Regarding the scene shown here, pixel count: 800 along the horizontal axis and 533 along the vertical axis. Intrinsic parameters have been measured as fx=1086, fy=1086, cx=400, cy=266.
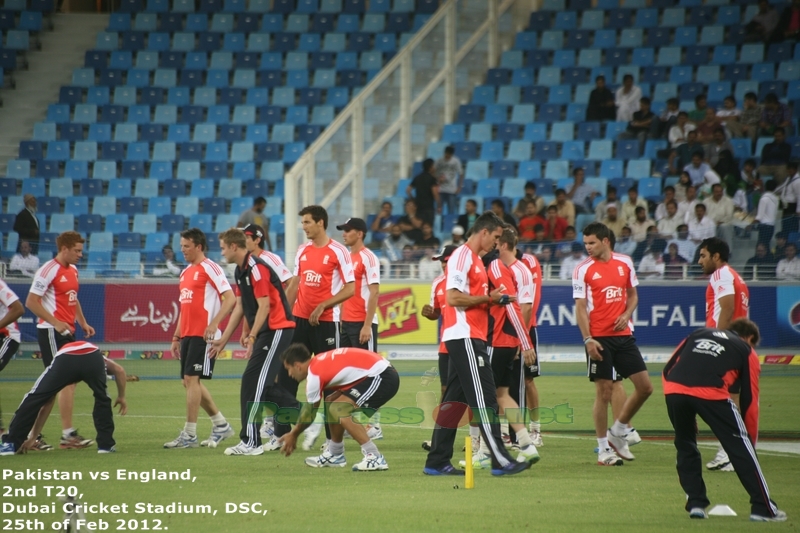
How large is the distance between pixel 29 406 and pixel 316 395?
3.41m

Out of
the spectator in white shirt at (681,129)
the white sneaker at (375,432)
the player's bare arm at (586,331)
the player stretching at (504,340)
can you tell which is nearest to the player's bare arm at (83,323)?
the white sneaker at (375,432)

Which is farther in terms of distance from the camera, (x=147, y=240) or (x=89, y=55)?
(x=89, y=55)

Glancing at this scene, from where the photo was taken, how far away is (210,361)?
1184 cm

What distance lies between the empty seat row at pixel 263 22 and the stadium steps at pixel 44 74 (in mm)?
1035

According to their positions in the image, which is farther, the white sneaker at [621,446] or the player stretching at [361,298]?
the player stretching at [361,298]

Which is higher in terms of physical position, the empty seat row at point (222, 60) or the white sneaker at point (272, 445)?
the empty seat row at point (222, 60)

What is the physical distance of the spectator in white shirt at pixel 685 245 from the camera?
21.4 meters

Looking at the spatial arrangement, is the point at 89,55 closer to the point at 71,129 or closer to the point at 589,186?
the point at 71,129

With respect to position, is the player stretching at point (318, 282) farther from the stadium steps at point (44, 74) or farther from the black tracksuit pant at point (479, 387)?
the stadium steps at point (44, 74)

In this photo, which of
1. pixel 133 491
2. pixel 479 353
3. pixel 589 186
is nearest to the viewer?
pixel 133 491

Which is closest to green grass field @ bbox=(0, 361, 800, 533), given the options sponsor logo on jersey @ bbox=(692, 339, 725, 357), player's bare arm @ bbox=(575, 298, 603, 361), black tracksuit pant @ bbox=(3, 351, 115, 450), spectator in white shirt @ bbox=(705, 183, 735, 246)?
black tracksuit pant @ bbox=(3, 351, 115, 450)

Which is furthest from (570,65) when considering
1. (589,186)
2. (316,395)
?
(316,395)

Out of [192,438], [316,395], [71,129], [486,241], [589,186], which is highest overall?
[71,129]

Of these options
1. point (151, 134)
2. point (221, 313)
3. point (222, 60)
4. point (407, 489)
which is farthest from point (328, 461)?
point (222, 60)
